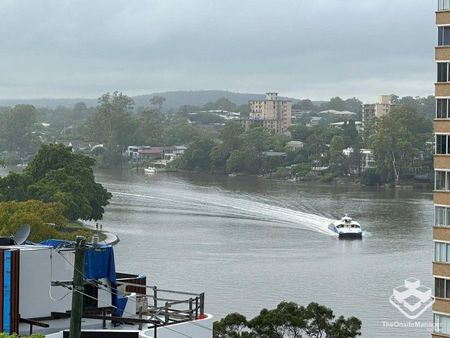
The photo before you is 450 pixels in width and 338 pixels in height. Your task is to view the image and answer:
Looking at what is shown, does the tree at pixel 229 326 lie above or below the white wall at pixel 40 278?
below

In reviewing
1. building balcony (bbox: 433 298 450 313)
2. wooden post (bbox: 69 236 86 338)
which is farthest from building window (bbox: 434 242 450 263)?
wooden post (bbox: 69 236 86 338)

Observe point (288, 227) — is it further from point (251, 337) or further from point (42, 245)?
point (42, 245)

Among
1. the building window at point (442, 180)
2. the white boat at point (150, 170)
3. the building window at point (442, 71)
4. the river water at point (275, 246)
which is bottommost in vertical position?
the river water at point (275, 246)

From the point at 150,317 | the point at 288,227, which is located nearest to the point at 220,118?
the point at 288,227

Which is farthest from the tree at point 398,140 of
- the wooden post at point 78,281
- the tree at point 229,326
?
the wooden post at point 78,281

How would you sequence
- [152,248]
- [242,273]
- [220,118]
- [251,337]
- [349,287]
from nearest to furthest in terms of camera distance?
1. [251,337]
2. [349,287]
3. [242,273]
4. [152,248]
5. [220,118]

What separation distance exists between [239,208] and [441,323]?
42.4 metres

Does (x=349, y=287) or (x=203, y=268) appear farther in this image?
(x=203, y=268)

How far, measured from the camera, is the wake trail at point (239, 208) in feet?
179

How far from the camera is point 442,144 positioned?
61.4 ft

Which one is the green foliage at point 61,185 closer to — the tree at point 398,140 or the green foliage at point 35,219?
the green foliage at point 35,219

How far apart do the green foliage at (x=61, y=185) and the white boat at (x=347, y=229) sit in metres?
9.88

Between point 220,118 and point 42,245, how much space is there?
144160 millimetres

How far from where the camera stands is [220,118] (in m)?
153
